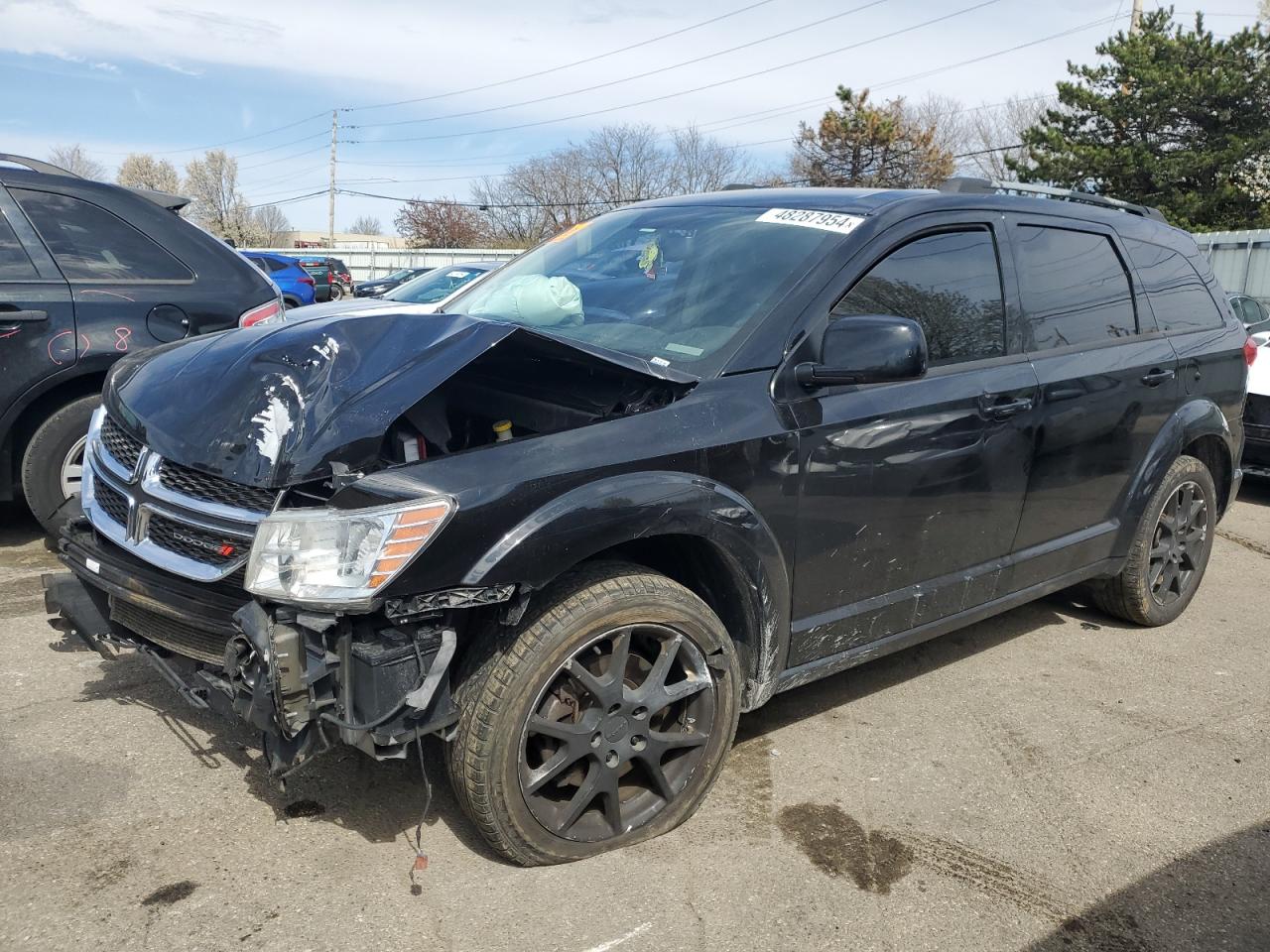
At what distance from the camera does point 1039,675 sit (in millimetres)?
4379

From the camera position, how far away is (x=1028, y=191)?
452cm

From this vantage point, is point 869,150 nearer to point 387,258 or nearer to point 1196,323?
point 387,258

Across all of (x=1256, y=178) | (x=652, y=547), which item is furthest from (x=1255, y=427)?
(x=1256, y=178)

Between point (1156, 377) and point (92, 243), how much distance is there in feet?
16.3

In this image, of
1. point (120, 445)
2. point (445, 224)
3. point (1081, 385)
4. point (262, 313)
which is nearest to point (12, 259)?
point (262, 313)

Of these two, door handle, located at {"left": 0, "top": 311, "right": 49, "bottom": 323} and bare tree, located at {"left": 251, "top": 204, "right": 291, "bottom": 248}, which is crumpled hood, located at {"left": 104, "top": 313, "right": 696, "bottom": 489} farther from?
bare tree, located at {"left": 251, "top": 204, "right": 291, "bottom": 248}

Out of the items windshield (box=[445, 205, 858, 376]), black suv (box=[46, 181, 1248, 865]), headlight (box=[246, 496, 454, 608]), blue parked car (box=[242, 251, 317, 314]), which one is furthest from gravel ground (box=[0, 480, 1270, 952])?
blue parked car (box=[242, 251, 317, 314])

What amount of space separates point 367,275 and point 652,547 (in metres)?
38.8

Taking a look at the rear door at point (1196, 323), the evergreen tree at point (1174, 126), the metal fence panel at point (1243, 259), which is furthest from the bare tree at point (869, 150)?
the rear door at point (1196, 323)

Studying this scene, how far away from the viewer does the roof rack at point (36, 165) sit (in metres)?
5.22

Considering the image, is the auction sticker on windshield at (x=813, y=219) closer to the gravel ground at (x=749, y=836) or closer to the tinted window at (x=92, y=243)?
the gravel ground at (x=749, y=836)

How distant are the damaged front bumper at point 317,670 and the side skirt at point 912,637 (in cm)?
124

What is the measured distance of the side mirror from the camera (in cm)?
296

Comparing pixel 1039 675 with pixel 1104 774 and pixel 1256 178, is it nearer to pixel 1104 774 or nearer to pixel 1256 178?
pixel 1104 774
